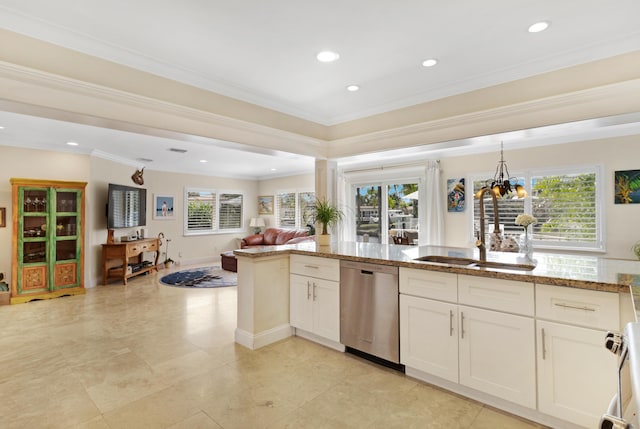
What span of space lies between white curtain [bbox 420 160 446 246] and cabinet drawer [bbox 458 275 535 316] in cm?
400

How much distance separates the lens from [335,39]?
7.99 ft

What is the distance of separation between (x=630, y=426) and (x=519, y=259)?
220 cm

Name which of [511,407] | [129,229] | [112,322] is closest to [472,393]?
[511,407]

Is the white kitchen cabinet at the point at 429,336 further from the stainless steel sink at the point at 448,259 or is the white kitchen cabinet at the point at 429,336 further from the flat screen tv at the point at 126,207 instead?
the flat screen tv at the point at 126,207

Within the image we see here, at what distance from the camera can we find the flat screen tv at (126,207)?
5953 mm

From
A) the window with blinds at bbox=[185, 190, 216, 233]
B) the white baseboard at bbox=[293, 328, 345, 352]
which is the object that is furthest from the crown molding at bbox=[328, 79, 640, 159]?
the window with blinds at bbox=[185, 190, 216, 233]

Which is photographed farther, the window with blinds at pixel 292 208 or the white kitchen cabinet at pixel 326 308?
the window with blinds at pixel 292 208

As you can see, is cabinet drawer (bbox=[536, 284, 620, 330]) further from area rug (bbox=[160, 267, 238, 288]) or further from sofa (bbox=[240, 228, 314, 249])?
sofa (bbox=[240, 228, 314, 249])

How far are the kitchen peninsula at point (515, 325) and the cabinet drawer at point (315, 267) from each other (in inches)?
1.0

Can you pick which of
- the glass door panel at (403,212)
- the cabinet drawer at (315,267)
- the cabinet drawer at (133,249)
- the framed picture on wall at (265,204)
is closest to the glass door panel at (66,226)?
the cabinet drawer at (133,249)

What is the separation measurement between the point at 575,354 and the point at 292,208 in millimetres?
7694

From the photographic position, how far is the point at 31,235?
5.07m

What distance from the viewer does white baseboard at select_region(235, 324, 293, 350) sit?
3131 mm

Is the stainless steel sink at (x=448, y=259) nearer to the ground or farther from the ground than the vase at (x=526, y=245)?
nearer to the ground
